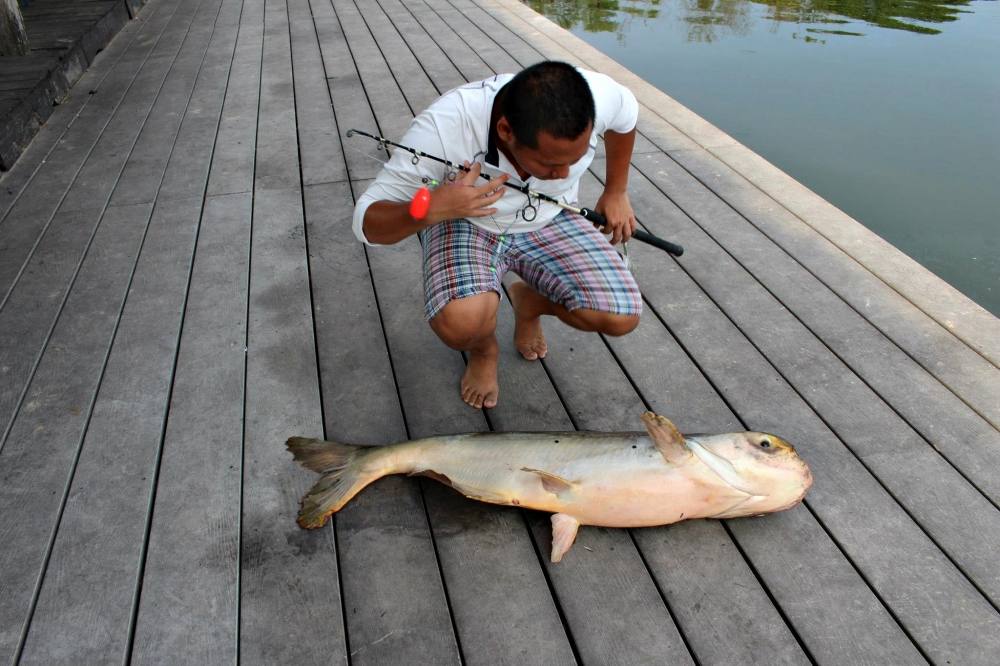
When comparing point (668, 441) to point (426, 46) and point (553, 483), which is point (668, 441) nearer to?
point (553, 483)

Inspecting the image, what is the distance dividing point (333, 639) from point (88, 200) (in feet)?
9.36

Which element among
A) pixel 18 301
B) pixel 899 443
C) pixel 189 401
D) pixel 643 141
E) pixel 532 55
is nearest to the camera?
pixel 899 443

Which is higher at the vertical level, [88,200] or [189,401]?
[88,200]

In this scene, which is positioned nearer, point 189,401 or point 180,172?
point 189,401

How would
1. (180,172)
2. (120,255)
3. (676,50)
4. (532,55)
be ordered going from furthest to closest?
1. (676,50)
2. (532,55)
3. (180,172)
4. (120,255)

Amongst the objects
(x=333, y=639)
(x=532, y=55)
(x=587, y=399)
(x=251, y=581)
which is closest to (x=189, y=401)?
(x=251, y=581)

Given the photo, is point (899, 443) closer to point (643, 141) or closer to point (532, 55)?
point (643, 141)

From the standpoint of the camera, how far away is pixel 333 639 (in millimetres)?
1698

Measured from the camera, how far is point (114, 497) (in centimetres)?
204

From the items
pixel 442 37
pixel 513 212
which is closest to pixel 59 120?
pixel 442 37

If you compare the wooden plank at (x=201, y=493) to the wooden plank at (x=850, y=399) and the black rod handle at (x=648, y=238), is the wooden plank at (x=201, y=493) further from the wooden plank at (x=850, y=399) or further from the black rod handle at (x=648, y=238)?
the wooden plank at (x=850, y=399)

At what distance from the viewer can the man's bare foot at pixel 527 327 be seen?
2.50 m

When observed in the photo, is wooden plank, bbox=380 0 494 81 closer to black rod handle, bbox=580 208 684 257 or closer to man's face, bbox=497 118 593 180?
black rod handle, bbox=580 208 684 257

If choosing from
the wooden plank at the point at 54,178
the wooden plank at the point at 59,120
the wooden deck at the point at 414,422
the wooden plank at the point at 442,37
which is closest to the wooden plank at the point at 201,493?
the wooden deck at the point at 414,422
